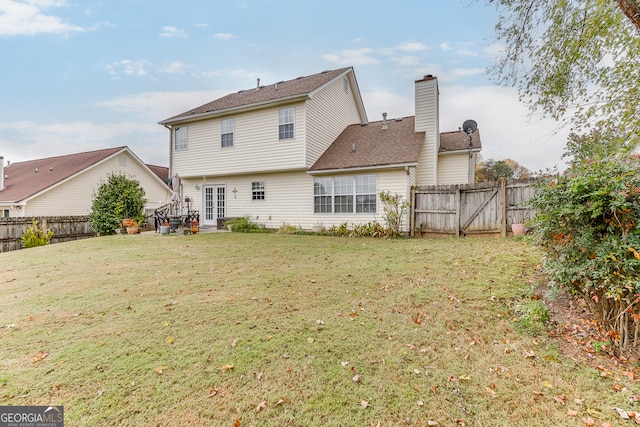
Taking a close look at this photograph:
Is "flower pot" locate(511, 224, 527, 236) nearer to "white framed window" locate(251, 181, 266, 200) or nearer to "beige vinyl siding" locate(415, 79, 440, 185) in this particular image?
"beige vinyl siding" locate(415, 79, 440, 185)

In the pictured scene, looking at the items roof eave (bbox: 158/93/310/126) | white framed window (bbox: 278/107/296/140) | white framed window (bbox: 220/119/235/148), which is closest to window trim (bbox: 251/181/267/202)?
white framed window (bbox: 220/119/235/148)

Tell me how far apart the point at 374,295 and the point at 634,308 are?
9.53ft

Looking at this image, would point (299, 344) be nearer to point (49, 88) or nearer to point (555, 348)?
point (555, 348)

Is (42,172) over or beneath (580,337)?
over

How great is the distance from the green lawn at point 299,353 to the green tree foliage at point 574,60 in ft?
12.6

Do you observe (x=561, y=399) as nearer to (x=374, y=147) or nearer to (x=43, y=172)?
(x=374, y=147)

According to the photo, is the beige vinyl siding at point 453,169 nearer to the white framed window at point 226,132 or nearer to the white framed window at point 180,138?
the white framed window at point 226,132

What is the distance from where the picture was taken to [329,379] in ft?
8.75

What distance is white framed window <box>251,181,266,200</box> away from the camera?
577 inches

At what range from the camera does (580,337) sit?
127 inches

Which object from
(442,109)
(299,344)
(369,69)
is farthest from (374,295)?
(369,69)

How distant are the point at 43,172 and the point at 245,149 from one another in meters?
18.6

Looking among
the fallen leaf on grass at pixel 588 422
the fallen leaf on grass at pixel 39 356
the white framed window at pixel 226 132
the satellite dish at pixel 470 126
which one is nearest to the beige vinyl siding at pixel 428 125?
the satellite dish at pixel 470 126

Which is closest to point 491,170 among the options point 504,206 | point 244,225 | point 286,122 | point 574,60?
point 504,206
